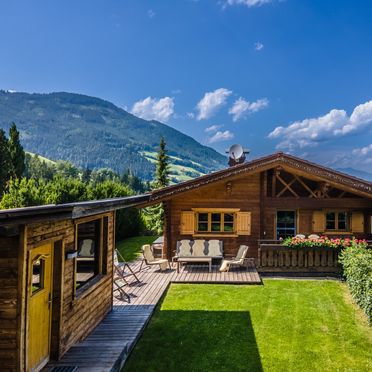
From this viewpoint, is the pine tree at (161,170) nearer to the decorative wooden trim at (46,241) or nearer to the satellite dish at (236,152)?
the satellite dish at (236,152)

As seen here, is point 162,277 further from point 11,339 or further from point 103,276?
point 11,339

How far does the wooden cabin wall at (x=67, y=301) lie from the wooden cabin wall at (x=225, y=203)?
7.51 metres

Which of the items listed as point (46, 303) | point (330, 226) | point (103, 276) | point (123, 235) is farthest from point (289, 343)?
point (123, 235)

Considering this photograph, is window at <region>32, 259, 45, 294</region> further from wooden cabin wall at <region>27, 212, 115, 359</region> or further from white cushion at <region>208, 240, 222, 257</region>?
white cushion at <region>208, 240, 222, 257</region>

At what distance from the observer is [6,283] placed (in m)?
4.27

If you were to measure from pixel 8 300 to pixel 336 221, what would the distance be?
13.7 meters

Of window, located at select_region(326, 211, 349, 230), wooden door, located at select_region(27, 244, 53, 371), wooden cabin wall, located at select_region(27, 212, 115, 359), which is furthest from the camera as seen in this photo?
window, located at select_region(326, 211, 349, 230)

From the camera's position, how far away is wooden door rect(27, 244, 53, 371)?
16.0 feet

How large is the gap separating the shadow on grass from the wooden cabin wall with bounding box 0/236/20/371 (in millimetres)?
2252

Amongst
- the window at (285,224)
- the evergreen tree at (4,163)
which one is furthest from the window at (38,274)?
the evergreen tree at (4,163)

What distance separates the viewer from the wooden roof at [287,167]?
1405cm

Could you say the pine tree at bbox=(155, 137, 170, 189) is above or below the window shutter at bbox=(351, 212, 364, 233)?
above

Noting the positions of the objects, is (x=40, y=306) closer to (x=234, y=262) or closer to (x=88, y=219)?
(x=88, y=219)

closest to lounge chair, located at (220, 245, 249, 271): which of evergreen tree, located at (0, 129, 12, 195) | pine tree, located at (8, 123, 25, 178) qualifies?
evergreen tree, located at (0, 129, 12, 195)
